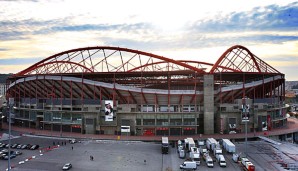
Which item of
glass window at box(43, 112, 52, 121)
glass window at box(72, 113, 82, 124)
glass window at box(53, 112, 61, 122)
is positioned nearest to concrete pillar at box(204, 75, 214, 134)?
glass window at box(72, 113, 82, 124)

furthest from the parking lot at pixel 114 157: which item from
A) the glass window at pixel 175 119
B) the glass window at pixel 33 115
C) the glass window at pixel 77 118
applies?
the glass window at pixel 33 115

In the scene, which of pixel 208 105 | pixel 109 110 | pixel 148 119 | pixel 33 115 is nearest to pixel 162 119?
pixel 148 119

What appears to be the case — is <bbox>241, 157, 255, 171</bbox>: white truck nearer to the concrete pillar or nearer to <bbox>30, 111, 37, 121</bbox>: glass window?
the concrete pillar

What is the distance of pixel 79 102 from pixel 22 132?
1940cm

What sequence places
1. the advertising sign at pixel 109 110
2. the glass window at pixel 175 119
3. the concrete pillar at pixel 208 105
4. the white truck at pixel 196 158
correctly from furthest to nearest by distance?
the advertising sign at pixel 109 110 → the glass window at pixel 175 119 → the concrete pillar at pixel 208 105 → the white truck at pixel 196 158

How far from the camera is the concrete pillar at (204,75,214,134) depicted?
8225 cm

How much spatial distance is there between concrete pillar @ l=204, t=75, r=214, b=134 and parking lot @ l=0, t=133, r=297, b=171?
12.6 m

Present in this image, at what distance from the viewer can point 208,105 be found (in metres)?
82.9

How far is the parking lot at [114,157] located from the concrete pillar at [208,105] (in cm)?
1264

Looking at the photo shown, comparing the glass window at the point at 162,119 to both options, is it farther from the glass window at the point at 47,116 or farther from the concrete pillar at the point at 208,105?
the glass window at the point at 47,116

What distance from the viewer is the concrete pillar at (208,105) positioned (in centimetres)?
8225

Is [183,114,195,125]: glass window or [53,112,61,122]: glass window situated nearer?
[183,114,195,125]: glass window

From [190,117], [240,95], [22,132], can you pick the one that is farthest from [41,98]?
[240,95]

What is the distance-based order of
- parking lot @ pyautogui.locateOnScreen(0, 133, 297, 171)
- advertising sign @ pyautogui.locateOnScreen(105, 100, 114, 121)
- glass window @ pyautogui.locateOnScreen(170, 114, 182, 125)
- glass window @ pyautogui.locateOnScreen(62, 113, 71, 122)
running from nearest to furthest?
1. parking lot @ pyautogui.locateOnScreen(0, 133, 297, 171)
2. glass window @ pyautogui.locateOnScreen(170, 114, 182, 125)
3. advertising sign @ pyautogui.locateOnScreen(105, 100, 114, 121)
4. glass window @ pyautogui.locateOnScreen(62, 113, 71, 122)
